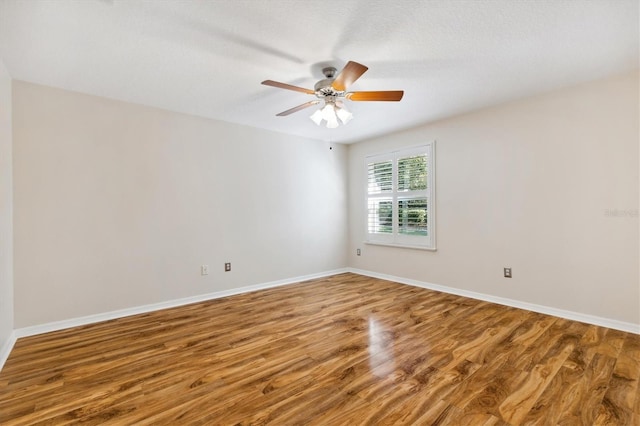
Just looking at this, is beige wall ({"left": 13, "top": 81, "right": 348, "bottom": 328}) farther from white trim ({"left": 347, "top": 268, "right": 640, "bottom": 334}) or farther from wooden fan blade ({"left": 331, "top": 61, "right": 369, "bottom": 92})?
wooden fan blade ({"left": 331, "top": 61, "right": 369, "bottom": 92})

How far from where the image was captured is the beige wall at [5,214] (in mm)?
2393

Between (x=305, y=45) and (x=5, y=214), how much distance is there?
9.28 ft

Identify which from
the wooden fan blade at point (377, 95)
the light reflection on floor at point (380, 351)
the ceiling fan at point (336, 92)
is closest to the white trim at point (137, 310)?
the light reflection on floor at point (380, 351)

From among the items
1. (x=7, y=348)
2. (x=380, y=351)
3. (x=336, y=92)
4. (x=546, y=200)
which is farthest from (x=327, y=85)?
(x=7, y=348)

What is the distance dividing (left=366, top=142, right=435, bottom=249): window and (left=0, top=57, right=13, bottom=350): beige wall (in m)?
4.35

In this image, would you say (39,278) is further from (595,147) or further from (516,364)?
(595,147)

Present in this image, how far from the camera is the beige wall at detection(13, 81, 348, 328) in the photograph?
2852 millimetres

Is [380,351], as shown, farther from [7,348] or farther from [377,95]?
[7,348]

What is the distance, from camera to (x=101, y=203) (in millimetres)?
3166

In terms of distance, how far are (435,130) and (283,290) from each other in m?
3.10

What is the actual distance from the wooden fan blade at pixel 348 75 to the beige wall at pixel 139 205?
2193 mm

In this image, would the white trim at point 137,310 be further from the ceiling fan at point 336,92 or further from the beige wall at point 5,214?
the ceiling fan at point 336,92

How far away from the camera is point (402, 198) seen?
15.1 feet

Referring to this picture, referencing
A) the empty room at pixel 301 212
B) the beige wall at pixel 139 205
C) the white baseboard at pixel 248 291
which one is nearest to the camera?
the empty room at pixel 301 212
